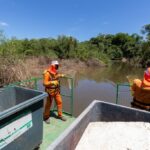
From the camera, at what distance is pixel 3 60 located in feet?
23.5

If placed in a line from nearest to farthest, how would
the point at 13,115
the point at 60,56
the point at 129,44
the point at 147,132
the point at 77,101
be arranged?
the point at 147,132 → the point at 13,115 → the point at 77,101 → the point at 60,56 → the point at 129,44

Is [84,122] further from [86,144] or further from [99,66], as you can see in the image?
[99,66]

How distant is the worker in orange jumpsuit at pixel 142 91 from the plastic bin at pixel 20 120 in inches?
57.2

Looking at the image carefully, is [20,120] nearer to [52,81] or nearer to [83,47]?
[52,81]

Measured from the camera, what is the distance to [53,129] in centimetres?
398

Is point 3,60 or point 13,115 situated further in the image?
point 3,60

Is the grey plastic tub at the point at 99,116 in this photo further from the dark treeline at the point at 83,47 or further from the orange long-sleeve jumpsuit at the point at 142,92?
the dark treeline at the point at 83,47

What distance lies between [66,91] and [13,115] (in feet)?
15.6

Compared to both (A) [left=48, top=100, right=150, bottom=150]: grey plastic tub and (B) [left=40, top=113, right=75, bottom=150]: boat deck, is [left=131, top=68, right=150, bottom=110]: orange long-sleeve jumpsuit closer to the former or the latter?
(A) [left=48, top=100, right=150, bottom=150]: grey plastic tub

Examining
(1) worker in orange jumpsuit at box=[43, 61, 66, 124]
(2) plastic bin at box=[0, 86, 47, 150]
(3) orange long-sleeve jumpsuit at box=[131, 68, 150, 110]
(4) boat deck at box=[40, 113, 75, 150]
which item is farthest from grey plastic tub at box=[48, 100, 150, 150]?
(1) worker in orange jumpsuit at box=[43, 61, 66, 124]

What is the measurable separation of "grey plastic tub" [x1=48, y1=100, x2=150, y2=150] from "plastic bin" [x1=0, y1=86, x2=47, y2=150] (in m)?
1.21

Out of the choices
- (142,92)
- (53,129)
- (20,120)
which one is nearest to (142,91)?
(142,92)

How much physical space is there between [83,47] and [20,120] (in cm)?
2162

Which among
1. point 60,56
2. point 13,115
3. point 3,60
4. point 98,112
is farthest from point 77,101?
point 60,56
